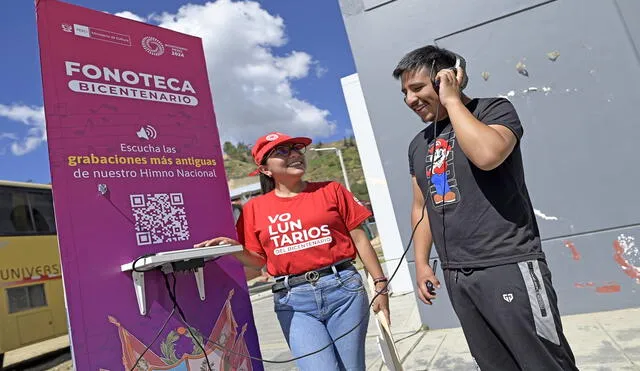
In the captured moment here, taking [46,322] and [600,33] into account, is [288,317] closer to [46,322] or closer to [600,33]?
[600,33]

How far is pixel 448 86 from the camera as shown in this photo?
1723 millimetres

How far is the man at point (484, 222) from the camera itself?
156 cm

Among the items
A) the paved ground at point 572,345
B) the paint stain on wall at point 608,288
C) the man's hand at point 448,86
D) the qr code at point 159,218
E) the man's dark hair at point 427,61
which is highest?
the man's dark hair at point 427,61

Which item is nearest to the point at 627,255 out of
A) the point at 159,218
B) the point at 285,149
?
the point at 285,149

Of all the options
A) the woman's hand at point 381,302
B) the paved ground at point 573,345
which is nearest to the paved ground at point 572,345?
the paved ground at point 573,345

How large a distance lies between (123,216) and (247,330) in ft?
3.09

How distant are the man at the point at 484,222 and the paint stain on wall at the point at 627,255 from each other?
2860mm

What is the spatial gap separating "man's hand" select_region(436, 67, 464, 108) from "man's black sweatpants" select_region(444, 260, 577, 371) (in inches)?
27.2

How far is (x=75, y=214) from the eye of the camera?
1822mm

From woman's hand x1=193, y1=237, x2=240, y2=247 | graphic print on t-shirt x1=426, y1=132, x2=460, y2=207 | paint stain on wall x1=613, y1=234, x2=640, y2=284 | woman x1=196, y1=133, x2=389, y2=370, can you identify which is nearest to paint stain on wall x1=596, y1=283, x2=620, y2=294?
paint stain on wall x1=613, y1=234, x2=640, y2=284

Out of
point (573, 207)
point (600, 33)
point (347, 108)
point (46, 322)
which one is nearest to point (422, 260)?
point (573, 207)

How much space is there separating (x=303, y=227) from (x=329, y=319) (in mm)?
500

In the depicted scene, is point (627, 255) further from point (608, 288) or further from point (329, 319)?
point (329, 319)

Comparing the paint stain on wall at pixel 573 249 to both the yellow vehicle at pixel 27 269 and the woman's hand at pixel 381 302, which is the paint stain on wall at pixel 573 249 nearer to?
the woman's hand at pixel 381 302
